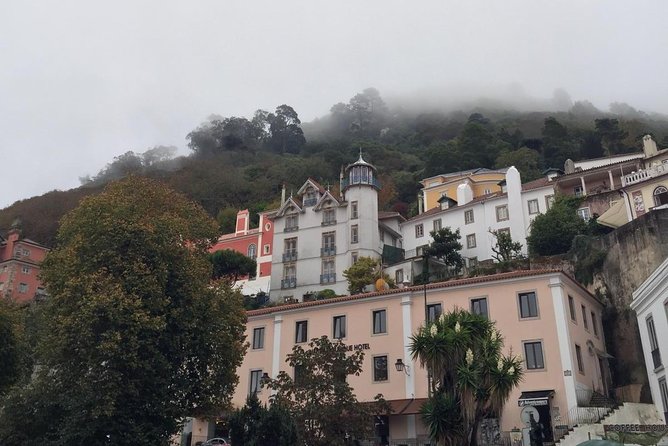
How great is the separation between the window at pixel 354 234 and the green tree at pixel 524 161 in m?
25.0

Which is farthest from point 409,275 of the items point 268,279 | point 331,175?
point 331,175

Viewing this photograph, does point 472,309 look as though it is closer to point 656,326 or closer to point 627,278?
point 656,326

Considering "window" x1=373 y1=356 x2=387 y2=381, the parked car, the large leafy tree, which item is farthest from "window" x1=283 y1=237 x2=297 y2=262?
the large leafy tree

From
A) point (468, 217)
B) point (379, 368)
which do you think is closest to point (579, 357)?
point (379, 368)

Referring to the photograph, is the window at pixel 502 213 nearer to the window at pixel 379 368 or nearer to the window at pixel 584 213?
the window at pixel 584 213

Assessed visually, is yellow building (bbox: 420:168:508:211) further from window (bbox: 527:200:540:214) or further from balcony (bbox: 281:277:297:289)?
balcony (bbox: 281:277:297:289)

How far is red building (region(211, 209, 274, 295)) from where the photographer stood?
60000 mm

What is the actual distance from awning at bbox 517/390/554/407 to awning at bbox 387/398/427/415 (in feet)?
15.3

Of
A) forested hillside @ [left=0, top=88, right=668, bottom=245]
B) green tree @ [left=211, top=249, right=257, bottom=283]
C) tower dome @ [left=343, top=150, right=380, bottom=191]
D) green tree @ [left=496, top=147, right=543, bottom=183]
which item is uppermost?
forested hillside @ [left=0, top=88, right=668, bottom=245]

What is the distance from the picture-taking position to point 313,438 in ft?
71.5

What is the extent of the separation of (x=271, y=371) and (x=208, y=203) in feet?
202

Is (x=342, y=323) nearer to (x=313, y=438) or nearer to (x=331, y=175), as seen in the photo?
(x=313, y=438)

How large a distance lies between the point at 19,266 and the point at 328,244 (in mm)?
42906

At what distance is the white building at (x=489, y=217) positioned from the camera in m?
51.9
